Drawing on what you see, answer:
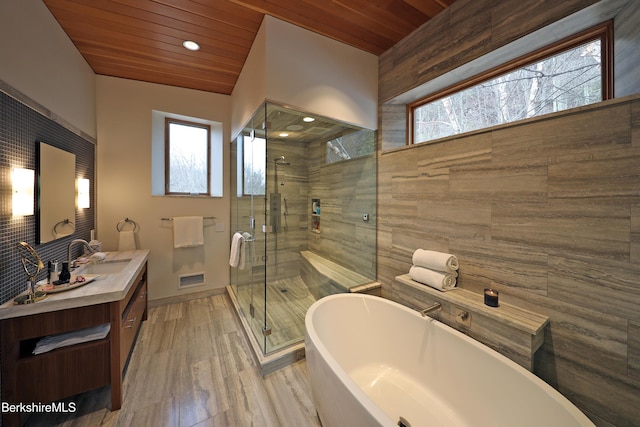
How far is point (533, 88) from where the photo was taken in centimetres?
151

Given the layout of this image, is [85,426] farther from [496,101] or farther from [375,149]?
[496,101]

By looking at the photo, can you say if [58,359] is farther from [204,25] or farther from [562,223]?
[562,223]

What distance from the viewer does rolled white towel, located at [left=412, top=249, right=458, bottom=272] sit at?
167 centimetres

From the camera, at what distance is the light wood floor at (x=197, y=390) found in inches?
55.3

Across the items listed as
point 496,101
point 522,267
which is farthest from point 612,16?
point 522,267

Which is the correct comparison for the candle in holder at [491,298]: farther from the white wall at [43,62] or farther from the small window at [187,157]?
the small window at [187,157]

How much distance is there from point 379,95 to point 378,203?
45.5 inches

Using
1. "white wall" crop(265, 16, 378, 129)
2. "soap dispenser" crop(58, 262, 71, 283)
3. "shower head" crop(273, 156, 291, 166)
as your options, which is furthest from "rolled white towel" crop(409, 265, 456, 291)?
"soap dispenser" crop(58, 262, 71, 283)

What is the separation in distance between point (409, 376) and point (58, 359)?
88.9 inches

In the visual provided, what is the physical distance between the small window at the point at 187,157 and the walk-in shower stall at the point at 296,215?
46 centimetres

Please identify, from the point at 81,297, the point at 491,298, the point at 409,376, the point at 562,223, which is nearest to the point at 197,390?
the point at 81,297

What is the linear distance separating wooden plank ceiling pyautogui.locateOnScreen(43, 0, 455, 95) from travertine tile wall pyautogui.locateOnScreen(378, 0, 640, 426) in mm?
540

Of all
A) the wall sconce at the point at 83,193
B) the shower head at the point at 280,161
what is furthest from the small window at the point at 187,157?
the shower head at the point at 280,161

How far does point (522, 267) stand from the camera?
1396 millimetres
